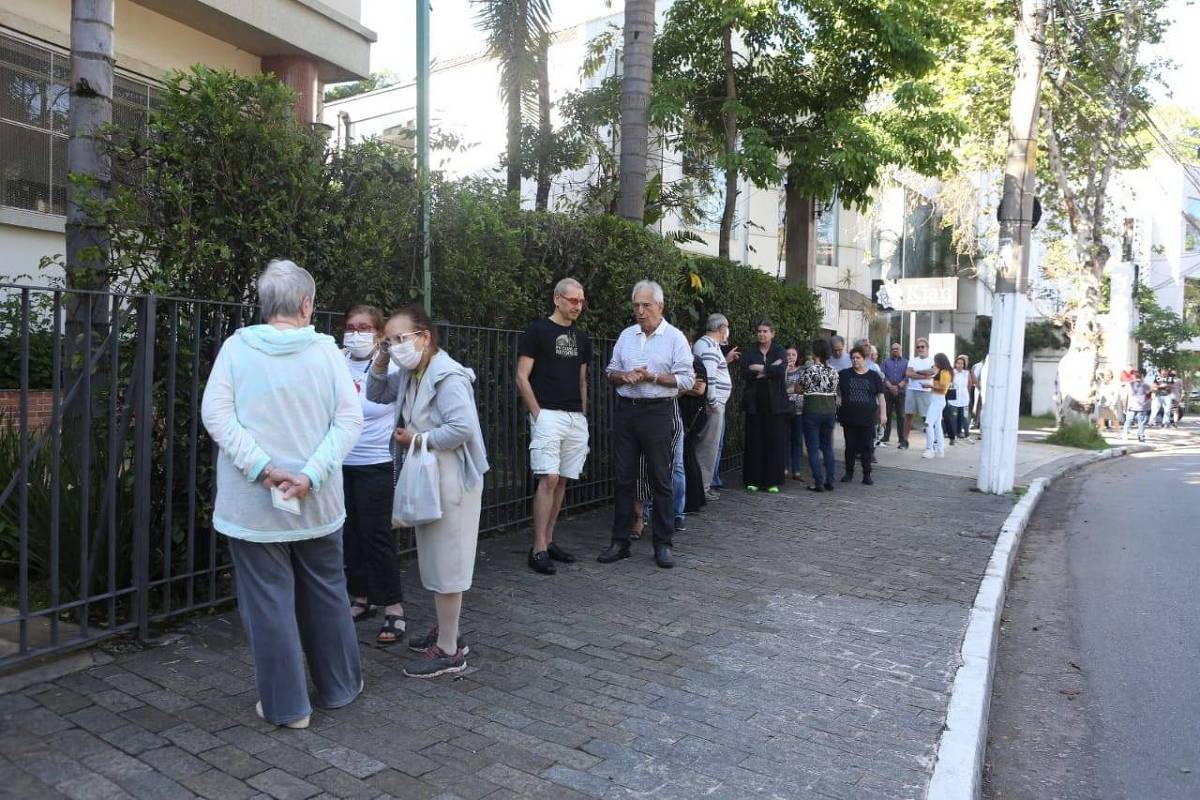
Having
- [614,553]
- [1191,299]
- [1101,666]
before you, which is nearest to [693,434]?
[614,553]

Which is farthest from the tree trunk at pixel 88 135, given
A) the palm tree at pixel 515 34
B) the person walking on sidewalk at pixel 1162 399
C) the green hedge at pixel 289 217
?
the person walking on sidewalk at pixel 1162 399

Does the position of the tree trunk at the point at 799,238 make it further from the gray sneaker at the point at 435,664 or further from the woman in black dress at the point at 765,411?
the gray sneaker at the point at 435,664

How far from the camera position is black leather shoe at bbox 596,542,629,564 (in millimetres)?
7023

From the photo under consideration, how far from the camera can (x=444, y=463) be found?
4.55m

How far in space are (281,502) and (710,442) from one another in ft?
19.2

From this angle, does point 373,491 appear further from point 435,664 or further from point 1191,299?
point 1191,299

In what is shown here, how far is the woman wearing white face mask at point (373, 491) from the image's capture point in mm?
5035

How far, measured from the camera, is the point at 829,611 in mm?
6105

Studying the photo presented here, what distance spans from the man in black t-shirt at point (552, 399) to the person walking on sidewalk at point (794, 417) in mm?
4419

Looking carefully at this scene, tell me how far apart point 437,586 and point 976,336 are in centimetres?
3865

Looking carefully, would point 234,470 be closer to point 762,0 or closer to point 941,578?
point 941,578

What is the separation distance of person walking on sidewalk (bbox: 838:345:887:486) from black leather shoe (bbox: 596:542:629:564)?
17.4 feet

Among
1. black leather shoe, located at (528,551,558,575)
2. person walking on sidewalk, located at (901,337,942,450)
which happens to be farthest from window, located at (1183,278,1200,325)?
black leather shoe, located at (528,551,558,575)

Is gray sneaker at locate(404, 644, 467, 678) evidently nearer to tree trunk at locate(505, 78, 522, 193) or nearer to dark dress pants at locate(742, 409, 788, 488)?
dark dress pants at locate(742, 409, 788, 488)
